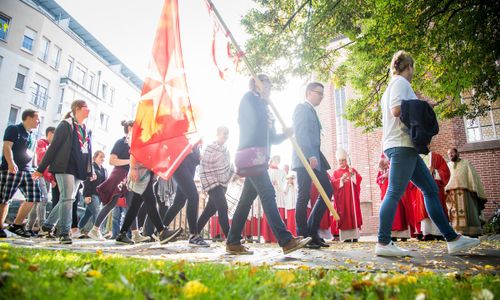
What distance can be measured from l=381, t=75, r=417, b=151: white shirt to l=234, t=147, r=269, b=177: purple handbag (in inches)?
56.6

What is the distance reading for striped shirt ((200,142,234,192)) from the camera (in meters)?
5.66

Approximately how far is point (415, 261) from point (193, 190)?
10.7 feet

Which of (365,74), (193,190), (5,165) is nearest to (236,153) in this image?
(193,190)

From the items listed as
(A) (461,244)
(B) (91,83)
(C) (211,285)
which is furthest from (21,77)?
(A) (461,244)

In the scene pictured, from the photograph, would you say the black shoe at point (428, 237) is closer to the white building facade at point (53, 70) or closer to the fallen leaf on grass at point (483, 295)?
the fallen leaf on grass at point (483, 295)

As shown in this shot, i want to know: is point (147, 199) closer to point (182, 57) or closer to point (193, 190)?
point (193, 190)

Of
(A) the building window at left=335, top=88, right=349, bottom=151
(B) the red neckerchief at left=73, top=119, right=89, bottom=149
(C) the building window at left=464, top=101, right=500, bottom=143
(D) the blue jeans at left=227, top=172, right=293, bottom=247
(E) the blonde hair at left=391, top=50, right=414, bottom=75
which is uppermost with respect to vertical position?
(A) the building window at left=335, top=88, right=349, bottom=151

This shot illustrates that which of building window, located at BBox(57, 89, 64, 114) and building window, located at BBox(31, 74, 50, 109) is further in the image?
building window, located at BBox(57, 89, 64, 114)

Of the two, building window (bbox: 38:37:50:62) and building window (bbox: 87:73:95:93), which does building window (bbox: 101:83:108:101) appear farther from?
building window (bbox: 38:37:50:62)

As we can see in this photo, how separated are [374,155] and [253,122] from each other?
14017 mm

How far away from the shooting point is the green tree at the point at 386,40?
6.70 m

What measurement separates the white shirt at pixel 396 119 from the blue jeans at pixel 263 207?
57.6 inches

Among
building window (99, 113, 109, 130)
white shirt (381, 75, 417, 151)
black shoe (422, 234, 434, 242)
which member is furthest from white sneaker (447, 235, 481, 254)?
building window (99, 113, 109, 130)

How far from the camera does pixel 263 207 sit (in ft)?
12.4
